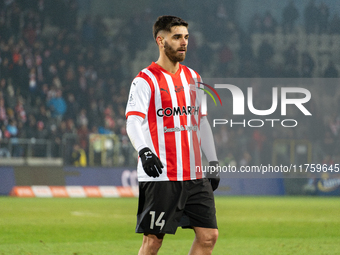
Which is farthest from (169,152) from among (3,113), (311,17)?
(311,17)

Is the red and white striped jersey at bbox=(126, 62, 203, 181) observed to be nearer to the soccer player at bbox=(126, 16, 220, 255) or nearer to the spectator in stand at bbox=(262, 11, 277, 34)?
the soccer player at bbox=(126, 16, 220, 255)

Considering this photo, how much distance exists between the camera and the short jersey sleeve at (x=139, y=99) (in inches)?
143

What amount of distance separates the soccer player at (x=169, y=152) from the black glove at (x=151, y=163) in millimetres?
132

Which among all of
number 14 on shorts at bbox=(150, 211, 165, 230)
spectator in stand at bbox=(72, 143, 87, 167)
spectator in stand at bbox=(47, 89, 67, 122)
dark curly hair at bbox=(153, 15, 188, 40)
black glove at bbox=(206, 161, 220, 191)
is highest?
dark curly hair at bbox=(153, 15, 188, 40)

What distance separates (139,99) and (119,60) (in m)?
20.2

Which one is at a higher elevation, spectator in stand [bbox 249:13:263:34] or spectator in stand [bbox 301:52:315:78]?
spectator in stand [bbox 249:13:263:34]

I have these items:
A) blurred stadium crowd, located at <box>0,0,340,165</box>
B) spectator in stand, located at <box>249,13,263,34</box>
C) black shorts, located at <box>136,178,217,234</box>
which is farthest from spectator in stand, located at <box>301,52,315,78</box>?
black shorts, located at <box>136,178,217,234</box>

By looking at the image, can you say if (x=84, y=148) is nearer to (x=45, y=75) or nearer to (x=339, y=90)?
(x=45, y=75)

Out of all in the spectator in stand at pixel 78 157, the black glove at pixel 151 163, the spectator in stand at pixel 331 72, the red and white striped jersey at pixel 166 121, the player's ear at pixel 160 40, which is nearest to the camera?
the black glove at pixel 151 163

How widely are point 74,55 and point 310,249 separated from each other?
17612mm

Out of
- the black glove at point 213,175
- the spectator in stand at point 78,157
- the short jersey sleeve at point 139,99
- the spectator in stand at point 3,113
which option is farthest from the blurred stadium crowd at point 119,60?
the short jersey sleeve at point 139,99

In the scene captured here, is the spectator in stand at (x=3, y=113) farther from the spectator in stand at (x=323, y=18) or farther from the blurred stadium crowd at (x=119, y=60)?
the spectator in stand at (x=323, y=18)

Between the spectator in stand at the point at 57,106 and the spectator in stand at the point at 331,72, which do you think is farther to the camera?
the spectator in stand at the point at 331,72

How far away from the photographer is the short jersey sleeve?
3.63 meters
